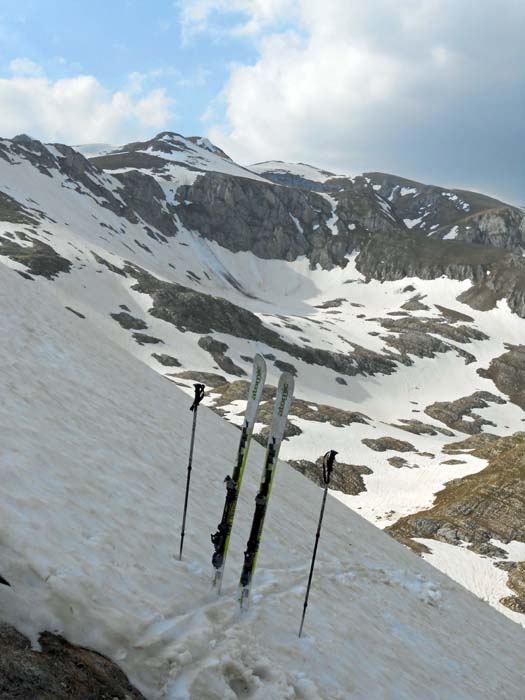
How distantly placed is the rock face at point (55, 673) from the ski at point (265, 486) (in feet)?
10.7

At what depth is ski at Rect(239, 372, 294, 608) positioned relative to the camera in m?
8.41

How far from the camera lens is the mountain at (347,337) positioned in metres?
46.4

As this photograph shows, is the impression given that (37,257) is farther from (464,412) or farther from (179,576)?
(179,576)

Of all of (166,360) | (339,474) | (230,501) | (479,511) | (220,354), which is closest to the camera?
(230,501)

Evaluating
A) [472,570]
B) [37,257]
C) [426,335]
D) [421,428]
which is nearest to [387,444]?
[421,428]

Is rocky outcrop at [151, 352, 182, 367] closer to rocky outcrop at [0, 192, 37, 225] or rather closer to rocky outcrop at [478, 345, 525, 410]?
rocky outcrop at [0, 192, 37, 225]

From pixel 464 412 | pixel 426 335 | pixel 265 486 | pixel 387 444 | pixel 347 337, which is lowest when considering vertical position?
pixel 387 444

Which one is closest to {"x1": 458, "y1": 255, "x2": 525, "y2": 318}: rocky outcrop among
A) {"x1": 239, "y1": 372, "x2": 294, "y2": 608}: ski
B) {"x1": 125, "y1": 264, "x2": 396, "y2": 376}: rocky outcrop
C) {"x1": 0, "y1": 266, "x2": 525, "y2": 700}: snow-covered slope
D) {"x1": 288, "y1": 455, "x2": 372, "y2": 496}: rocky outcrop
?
{"x1": 125, "y1": 264, "x2": 396, "y2": 376}: rocky outcrop

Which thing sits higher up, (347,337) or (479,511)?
(347,337)

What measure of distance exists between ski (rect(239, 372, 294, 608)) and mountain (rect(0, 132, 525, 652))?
16089 millimetres

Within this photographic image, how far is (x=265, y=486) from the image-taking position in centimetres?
864

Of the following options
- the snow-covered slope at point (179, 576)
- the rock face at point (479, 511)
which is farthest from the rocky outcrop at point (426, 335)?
the snow-covered slope at point (179, 576)

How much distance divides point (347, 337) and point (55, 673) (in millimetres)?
128977

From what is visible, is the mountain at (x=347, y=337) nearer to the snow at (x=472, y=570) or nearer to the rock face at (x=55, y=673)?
the snow at (x=472, y=570)
